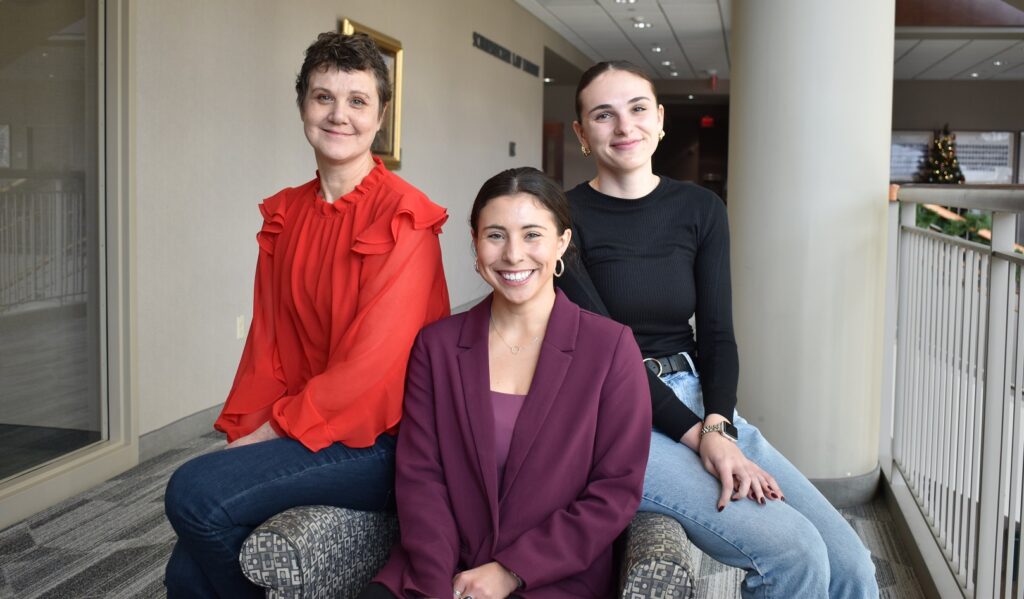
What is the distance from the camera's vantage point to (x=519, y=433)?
1.86 meters

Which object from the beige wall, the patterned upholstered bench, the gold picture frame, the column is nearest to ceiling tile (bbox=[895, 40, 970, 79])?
the gold picture frame

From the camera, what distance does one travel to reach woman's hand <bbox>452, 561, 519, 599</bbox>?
1.72 m

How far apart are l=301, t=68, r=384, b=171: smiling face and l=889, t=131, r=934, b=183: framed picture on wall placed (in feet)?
59.3

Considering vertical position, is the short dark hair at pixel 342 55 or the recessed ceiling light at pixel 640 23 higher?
the recessed ceiling light at pixel 640 23

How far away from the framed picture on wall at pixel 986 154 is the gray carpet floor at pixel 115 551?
650 inches

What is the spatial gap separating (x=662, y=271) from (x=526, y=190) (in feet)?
1.46

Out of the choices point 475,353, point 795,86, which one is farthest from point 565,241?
point 795,86

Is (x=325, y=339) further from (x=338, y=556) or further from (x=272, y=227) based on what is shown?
(x=338, y=556)

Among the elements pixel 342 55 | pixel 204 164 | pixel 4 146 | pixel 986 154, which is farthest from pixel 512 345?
pixel 986 154

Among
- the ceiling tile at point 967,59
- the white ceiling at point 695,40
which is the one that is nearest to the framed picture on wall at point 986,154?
the white ceiling at point 695,40

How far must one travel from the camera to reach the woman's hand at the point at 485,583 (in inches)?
67.7

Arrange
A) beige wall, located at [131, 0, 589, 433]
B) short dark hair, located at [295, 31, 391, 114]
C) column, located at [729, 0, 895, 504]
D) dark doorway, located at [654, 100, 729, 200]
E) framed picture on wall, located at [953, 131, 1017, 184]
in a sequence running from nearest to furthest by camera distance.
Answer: short dark hair, located at [295, 31, 391, 114] < column, located at [729, 0, 895, 504] < beige wall, located at [131, 0, 589, 433] < framed picture on wall, located at [953, 131, 1017, 184] < dark doorway, located at [654, 100, 729, 200]

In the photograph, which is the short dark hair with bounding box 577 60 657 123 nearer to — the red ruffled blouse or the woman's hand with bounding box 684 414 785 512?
the red ruffled blouse

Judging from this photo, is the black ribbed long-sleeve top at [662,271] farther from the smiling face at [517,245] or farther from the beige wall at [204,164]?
the beige wall at [204,164]
